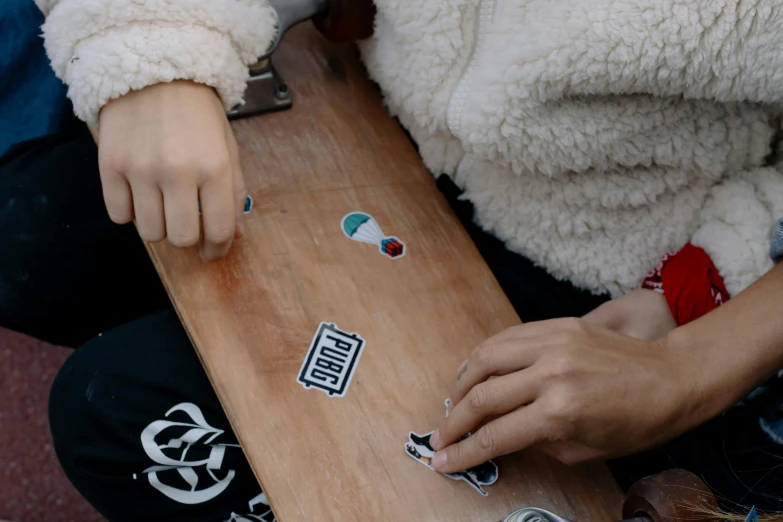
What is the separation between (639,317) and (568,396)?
0.16 m

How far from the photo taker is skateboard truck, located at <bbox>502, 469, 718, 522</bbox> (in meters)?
0.46

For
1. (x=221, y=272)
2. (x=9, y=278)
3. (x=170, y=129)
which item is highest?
(x=170, y=129)

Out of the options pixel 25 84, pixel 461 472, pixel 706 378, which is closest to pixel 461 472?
pixel 461 472

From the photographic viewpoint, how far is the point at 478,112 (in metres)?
0.62

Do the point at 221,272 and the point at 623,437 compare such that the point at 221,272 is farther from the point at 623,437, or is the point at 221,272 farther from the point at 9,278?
the point at 623,437

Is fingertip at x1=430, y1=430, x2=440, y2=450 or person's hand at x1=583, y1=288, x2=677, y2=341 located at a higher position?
person's hand at x1=583, y1=288, x2=677, y2=341

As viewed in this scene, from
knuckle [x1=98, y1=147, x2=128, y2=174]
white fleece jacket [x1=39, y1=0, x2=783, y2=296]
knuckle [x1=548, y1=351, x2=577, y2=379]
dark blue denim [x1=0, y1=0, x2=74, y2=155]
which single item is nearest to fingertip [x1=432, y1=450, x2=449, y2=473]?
knuckle [x1=548, y1=351, x2=577, y2=379]

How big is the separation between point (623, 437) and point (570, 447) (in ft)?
0.14

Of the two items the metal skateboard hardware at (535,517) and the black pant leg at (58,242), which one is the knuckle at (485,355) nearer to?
the metal skateboard hardware at (535,517)

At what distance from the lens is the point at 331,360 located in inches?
24.0

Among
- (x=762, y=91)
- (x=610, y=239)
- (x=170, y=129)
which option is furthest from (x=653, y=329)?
(x=170, y=129)

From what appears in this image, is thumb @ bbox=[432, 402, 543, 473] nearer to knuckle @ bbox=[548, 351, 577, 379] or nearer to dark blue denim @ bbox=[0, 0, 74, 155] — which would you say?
knuckle @ bbox=[548, 351, 577, 379]

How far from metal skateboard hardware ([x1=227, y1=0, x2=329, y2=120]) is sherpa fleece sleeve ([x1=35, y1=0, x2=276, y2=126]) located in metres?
0.09

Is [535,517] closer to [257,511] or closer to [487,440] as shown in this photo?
[487,440]
